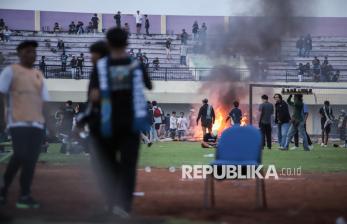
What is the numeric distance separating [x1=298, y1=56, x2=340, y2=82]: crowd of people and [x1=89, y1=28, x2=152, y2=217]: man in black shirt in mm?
33143

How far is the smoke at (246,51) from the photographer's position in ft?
113

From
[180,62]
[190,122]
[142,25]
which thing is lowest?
[190,122]

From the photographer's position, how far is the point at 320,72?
127 ft

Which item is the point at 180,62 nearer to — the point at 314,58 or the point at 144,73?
the point at 314,58

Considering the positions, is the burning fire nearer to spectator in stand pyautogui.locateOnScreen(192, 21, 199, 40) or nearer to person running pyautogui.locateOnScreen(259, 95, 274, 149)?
person running pyautogui.locateOnScreen(259, 95, 274, 149)

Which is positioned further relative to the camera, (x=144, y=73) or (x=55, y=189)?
(x=55, y=189)

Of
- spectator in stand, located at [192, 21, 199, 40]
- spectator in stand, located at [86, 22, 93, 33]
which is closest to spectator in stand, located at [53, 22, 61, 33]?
spectator in stand, located at [86, 22, 93, 33]

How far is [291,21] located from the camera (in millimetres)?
34125

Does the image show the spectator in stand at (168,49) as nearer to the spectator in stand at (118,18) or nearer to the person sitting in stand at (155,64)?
the person sitting in stand at (155,64)

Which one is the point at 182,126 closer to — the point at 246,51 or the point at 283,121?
the point at 246,51

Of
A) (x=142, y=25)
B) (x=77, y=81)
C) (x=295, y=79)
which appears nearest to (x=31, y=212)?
(x=77, y=81)

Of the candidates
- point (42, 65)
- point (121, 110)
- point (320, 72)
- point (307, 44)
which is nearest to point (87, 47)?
point (42, 65)

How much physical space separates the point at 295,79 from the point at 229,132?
3180 centimetres

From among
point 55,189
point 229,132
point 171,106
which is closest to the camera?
point 229,132
